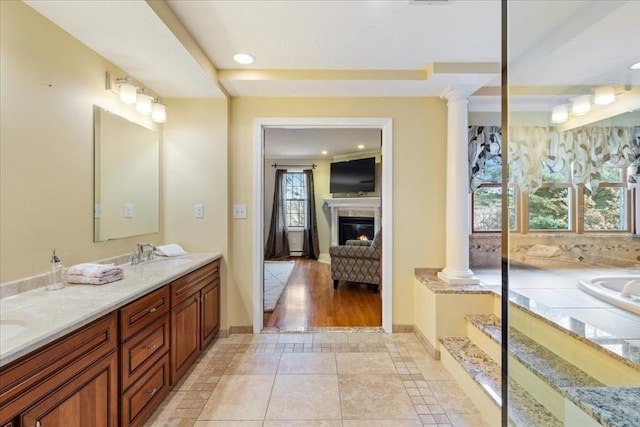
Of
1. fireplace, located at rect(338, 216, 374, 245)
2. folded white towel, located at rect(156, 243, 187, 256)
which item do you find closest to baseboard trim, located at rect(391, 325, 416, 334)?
folded white towel, located at rect(156, 243, 187, 256)

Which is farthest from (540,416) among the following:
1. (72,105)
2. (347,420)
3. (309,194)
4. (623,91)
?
(309,194)

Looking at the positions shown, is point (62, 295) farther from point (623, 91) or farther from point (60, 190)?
point (623, 91)

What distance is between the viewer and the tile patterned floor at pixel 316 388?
1.80 metres

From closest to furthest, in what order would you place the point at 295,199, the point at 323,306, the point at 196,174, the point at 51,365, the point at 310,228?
1. the point at 51,365
2. the point at 196,174
3. the point at 323,306
4. the point at 310,228
5. the point at 295,199

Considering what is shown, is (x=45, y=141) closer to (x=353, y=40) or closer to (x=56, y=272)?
(x=56, y=272)

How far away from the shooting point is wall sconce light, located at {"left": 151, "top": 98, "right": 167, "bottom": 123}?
259 cm

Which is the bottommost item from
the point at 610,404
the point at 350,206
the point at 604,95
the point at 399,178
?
the point at 610,404

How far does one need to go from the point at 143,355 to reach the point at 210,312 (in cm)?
101

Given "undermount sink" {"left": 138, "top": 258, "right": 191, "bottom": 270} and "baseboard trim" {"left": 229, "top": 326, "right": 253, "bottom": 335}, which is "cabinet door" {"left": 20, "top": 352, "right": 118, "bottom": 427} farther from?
"baseboard trim" {"left": 229, "top": 326, "right": 253, "bottom": 335}

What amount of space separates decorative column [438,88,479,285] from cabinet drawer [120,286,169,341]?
226 centimetres

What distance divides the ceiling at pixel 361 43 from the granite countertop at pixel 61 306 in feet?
4.77

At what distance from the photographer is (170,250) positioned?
2689mm

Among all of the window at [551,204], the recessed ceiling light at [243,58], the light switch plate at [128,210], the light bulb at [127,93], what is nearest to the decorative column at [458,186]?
the window at [551,204]

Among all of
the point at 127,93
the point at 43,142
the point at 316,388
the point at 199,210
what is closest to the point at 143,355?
the point at 316,388
